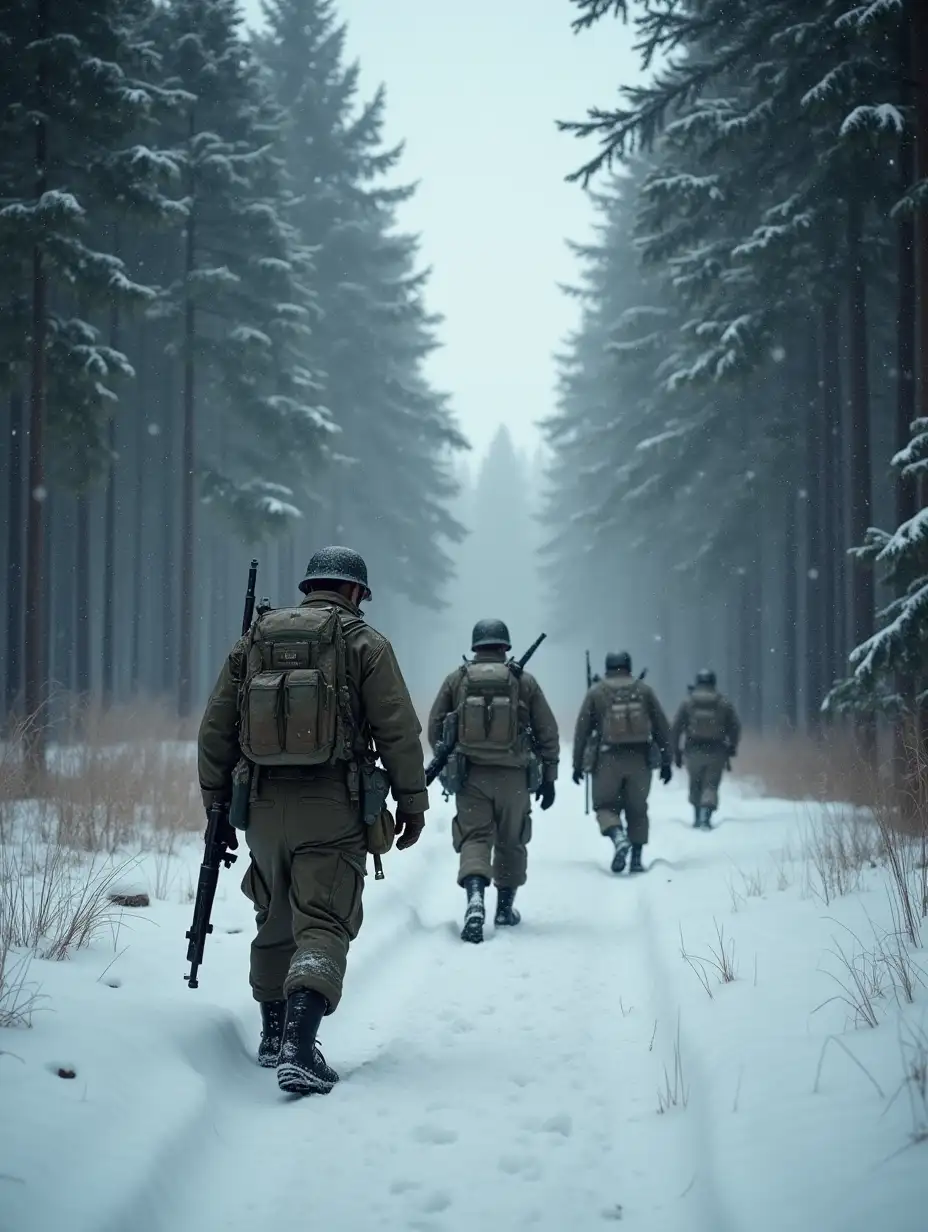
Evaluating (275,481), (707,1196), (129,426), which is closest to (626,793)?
(707,1196)

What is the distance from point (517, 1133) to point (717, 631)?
110 ft

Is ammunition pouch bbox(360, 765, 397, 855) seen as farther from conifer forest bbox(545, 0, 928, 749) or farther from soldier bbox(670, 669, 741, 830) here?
soldier bbox(670, 669, 741, 830)

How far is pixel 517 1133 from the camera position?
3873 mm

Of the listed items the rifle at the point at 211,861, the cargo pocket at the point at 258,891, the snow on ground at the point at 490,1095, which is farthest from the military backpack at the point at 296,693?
the snow on ground at the point at 490,1095

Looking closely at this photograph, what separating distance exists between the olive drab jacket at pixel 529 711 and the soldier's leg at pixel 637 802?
230cm

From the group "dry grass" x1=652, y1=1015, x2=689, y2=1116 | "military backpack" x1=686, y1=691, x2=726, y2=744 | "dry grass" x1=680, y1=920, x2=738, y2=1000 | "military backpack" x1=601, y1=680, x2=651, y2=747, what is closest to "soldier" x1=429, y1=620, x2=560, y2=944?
"dry grass" x1=680, y1=920, x2=738, y2=1000

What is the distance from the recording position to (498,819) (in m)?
7.76

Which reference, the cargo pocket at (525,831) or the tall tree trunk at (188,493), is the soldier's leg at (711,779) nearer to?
the cargo pocket at (525,831)

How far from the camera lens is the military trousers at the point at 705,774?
1246cm

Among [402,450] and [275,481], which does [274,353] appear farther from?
[402,450]

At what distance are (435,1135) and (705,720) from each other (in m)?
9.65

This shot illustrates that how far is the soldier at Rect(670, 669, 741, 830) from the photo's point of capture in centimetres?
1249

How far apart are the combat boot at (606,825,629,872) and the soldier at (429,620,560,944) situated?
84.7 inches

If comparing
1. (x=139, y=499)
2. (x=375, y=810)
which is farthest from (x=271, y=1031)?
(x=139, y=499)
